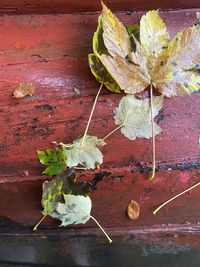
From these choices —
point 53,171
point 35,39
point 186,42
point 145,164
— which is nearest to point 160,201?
point 145,164

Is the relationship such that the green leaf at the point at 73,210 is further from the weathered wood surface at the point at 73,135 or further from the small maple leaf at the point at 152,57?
the small maple leaf at the point at 152,57

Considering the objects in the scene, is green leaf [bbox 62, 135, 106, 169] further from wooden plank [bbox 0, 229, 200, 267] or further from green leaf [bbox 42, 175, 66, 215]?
wooden plank [bbox 0, 229, 200, 267]

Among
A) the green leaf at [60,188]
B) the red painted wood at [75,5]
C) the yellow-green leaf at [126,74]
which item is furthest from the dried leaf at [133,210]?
the red painted wood at [75,5]

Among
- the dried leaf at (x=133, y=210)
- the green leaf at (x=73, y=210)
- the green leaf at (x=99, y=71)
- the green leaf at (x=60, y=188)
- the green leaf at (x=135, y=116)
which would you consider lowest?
the dried leaf at (x=133, y=210)

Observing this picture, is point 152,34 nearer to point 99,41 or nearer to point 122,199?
point 99,41

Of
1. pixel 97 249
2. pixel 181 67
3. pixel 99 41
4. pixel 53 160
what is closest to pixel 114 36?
pixel 99 41
